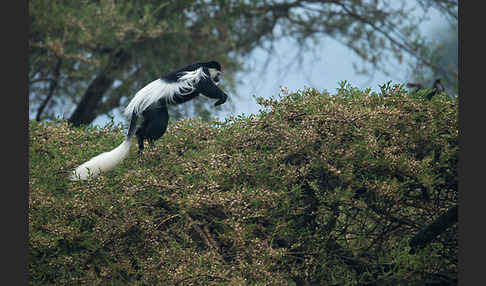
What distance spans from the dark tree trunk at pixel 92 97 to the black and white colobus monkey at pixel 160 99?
3700mm

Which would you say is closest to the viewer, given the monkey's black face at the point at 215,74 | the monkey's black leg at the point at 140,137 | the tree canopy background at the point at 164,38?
the monkey's black leg at the point at 140,137

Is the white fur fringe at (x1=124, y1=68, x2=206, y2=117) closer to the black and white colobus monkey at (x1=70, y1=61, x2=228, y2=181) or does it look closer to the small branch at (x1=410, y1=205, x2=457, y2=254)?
the black and white colobus monkey at (x1=70, y1=61, x2=228, y2=181)

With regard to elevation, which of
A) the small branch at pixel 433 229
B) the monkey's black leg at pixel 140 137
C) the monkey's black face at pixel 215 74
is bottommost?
the small branch at pixel 433 229

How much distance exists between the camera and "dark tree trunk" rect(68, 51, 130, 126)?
6.72m

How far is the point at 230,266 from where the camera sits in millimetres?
2094

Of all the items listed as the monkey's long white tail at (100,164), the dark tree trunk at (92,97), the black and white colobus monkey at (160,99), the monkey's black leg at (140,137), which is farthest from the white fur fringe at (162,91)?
the dark tree trunk at (92,97)

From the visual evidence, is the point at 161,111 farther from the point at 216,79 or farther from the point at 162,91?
the point at 216,79

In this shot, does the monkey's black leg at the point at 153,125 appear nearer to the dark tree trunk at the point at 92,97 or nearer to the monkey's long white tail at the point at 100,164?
the monkey's long white tail at the point at 100,164

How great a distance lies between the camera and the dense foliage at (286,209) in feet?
7.07

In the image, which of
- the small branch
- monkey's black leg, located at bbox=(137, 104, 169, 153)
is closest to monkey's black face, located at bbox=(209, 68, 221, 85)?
monkey's black leg, located at bbox=(137, 104, 169, 153)

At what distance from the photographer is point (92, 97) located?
693 cm

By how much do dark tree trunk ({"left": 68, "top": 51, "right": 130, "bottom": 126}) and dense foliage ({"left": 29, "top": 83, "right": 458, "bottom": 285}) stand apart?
4400 millimetres

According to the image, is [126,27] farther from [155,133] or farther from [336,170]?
[336,170]

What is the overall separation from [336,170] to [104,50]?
16.3ft
